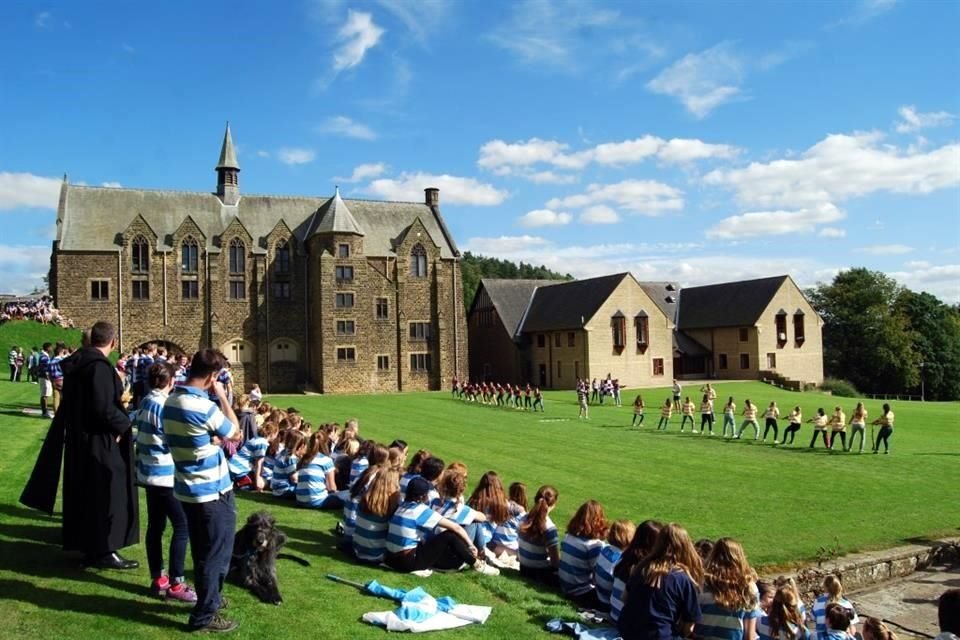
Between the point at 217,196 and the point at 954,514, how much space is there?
169 ft

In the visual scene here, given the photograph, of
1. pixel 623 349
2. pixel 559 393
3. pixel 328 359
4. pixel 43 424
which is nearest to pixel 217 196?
pixel 328 359

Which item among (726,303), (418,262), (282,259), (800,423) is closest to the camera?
(800,423)

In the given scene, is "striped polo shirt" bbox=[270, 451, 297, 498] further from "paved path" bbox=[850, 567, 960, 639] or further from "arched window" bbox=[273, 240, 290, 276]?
"arched window" bbox=[273, 240, 290, 276]

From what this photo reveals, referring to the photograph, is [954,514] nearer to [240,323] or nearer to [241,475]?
[241,475]

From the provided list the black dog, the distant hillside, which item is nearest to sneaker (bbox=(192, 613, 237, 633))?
the black dog

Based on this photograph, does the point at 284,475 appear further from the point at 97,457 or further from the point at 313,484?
the point at 97,457

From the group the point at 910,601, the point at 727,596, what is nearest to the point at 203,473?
the point at 727,596

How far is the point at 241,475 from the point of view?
43.8 ft

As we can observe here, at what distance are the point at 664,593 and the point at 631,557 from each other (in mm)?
984

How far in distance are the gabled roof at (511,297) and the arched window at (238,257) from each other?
22065mm

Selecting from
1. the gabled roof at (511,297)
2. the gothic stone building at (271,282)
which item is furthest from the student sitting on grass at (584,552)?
the gabled roof at (511,297)

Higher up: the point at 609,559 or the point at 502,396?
the point at 609,559

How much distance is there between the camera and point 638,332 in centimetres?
6125

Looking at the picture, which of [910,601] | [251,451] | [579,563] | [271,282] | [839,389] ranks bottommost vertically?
[910,601]
